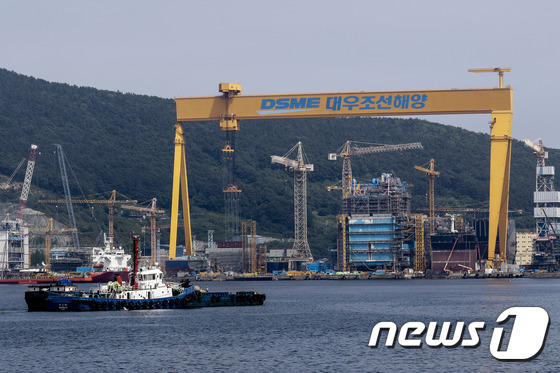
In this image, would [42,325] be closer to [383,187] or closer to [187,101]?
[187,101]

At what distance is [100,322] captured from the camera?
73125mm

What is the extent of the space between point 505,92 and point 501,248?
2383 cm

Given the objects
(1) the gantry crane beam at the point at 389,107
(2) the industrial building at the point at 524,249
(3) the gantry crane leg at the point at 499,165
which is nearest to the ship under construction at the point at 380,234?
(2) the industrial building at the point at 524,249

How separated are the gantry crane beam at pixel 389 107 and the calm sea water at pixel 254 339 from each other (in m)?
31.1

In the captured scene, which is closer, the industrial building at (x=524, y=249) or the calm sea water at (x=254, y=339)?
the calm sea water at (x=254, y=339)

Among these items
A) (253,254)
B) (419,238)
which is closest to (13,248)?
(253,254)

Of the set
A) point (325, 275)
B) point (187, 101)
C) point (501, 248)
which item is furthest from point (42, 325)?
point (325, 275)

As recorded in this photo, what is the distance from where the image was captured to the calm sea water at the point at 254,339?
1981 inches

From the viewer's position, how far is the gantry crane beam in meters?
120

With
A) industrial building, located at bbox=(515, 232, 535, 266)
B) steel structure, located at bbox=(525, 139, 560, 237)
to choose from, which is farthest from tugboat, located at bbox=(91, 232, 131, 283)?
steel structure, located at bbox=(525, 139, 560, 237)

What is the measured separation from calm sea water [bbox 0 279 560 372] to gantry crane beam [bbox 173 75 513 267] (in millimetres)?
31079

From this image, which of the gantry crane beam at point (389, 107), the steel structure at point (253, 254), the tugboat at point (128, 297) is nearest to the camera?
the tugboat at point (128, 297)
